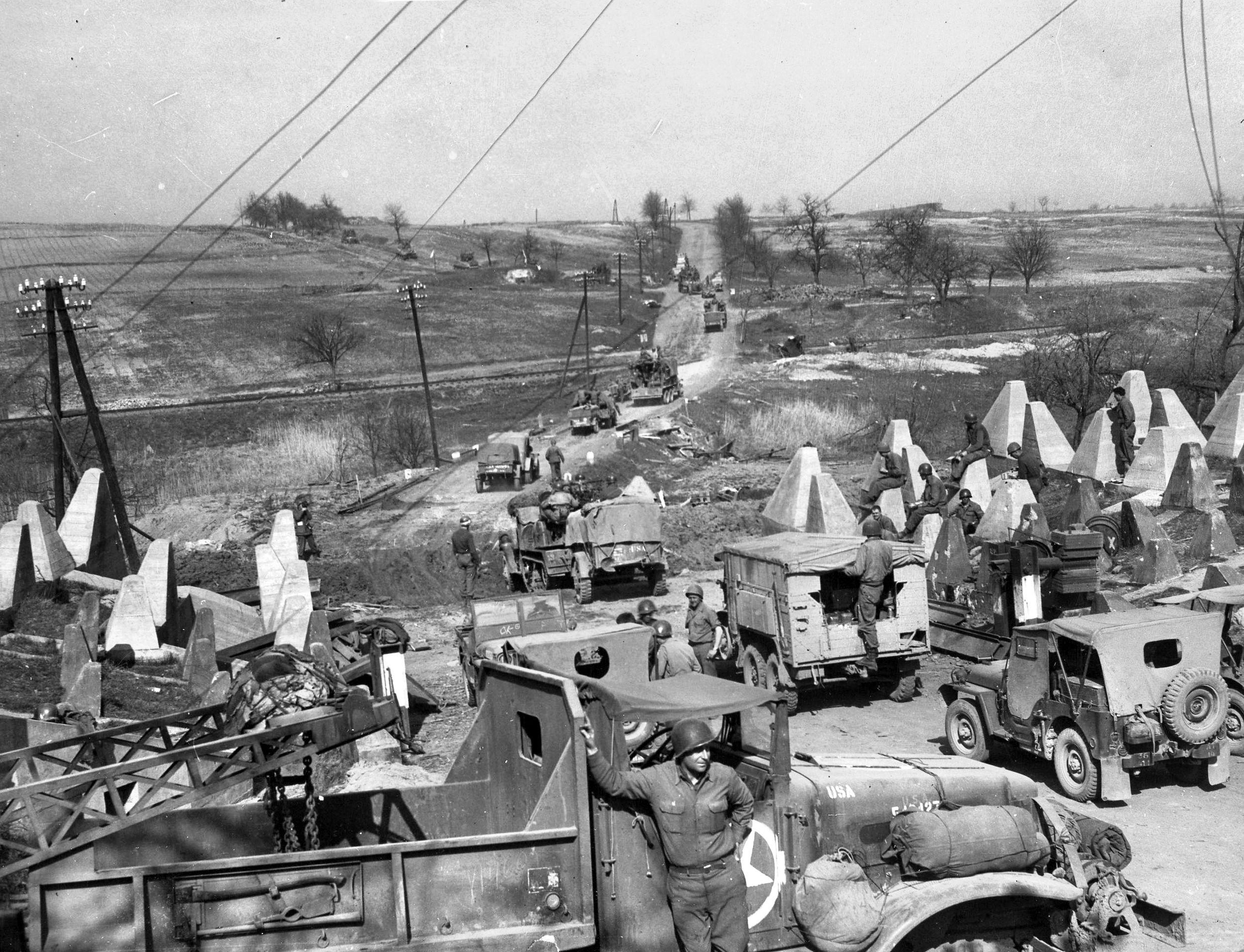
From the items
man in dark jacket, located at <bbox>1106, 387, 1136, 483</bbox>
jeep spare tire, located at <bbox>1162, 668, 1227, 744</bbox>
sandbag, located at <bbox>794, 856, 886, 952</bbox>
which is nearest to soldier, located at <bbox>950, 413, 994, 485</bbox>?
man in dark jacket, located at <bbox>1106, 387, 1136, 483</bbox>

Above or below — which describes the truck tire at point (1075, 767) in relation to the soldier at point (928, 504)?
below

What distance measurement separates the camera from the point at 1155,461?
23.6 metres

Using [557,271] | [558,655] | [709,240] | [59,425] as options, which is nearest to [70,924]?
[558,655]

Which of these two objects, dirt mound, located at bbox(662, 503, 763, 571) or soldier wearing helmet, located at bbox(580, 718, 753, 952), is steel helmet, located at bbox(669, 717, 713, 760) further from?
dirt mound, located at bbox(662, 503, 763, 571)

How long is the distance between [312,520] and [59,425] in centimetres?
613

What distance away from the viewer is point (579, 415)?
40.6m

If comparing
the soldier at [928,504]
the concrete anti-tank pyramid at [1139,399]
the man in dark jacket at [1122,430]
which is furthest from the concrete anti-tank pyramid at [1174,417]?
the soldier at [928,504]

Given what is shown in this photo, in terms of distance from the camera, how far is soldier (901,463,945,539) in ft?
67.3

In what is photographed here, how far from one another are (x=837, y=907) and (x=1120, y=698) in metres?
4.98

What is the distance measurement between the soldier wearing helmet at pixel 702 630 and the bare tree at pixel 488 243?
3469 inches

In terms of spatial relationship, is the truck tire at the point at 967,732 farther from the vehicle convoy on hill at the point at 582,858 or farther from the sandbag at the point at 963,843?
the sandbag at the point at 963,843

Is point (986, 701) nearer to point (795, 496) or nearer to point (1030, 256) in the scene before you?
point (795, 496)

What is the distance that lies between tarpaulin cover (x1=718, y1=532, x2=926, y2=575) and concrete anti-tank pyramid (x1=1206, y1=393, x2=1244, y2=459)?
14.4m

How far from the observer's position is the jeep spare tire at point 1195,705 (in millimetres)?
10281
